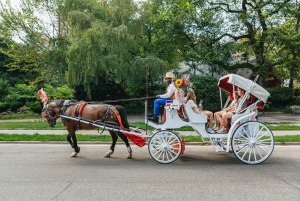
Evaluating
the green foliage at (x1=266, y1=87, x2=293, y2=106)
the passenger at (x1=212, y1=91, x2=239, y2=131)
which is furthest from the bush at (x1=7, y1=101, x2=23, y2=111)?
the green foliage at (x1=266, y1=87, x2=293, y2=106)

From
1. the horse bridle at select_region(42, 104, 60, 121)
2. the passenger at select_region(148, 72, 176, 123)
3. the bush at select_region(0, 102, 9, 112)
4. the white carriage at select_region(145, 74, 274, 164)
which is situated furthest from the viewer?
the bush at select_region(0, 102, 9, 112)

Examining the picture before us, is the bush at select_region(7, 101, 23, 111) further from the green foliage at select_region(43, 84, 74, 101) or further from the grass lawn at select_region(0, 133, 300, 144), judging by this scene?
the grass lawn at select_region(0, 133, 300, 144)

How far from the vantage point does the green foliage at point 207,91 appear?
62.3ft

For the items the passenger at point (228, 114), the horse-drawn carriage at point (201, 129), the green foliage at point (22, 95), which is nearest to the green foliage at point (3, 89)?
the green foliage at point (22, 95)

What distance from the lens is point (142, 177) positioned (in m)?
6.17

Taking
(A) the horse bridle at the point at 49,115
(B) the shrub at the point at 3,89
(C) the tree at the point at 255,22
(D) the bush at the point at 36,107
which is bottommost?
(D) the bush at the point at 36,107

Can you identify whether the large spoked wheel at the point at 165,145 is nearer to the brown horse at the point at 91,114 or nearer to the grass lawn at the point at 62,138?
the brown horse at the point at 91,114

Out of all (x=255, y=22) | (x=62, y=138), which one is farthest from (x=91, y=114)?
(x=255, y=22)

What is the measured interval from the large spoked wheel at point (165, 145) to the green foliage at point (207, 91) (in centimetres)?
1199

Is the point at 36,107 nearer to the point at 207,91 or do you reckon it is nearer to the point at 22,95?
the point at 22,95

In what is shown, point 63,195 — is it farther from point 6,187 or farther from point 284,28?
point 284,28

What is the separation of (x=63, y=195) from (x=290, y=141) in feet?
28.3

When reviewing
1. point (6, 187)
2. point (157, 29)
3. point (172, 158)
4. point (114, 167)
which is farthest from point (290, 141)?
point (157, 29)

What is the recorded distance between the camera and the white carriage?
7258mm
